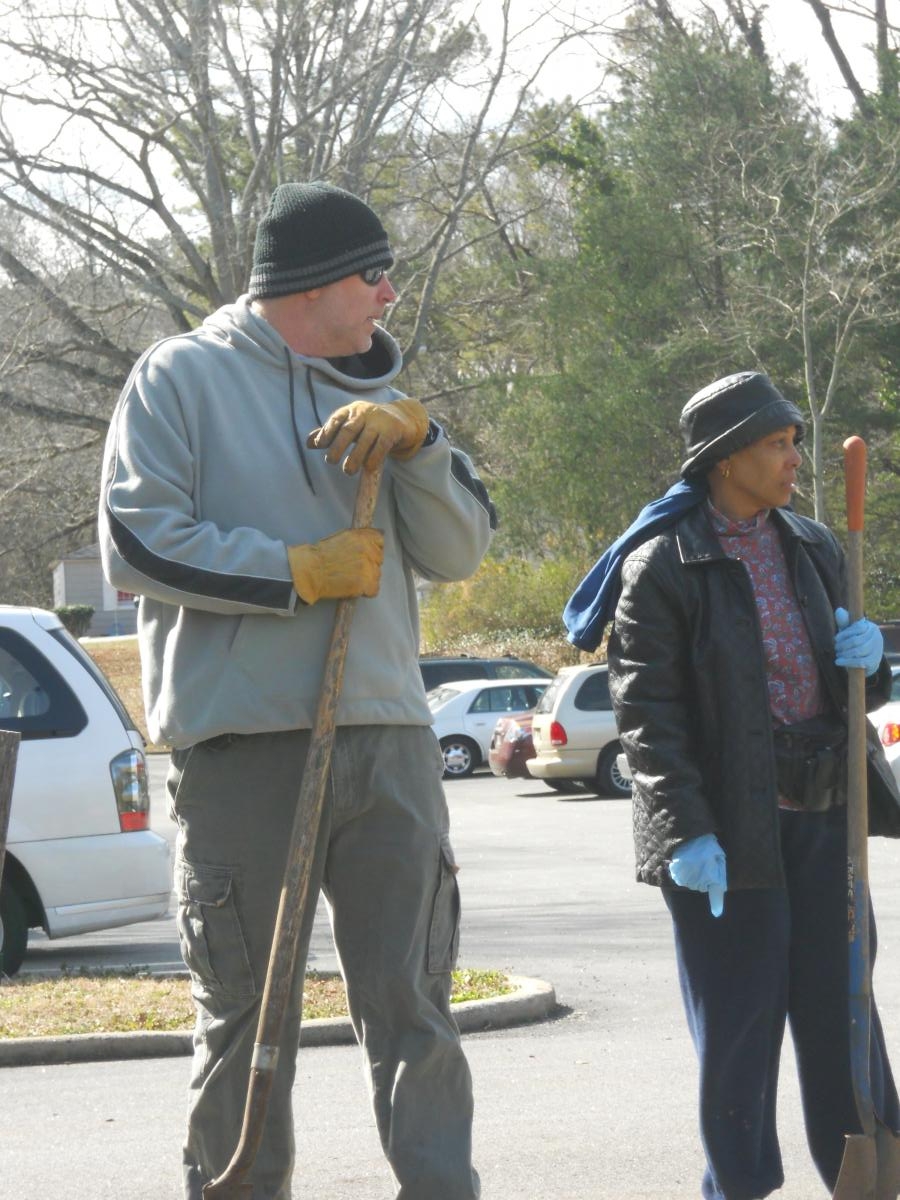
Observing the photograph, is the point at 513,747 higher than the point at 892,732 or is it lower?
lower

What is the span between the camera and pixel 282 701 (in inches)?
129

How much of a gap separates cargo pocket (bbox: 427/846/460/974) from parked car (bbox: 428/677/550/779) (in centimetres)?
2376

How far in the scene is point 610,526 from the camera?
126 ft

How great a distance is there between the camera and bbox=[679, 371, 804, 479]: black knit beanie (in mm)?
4031

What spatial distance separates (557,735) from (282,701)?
760 inches

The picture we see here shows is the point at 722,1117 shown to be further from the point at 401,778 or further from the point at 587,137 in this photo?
the point at 587,137

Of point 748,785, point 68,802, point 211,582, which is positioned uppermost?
point 211,582

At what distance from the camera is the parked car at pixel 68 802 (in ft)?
27.8

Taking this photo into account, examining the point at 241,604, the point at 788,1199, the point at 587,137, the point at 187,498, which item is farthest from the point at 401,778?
the point at 587,137

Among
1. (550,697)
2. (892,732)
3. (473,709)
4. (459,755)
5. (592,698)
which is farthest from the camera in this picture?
(473,709)

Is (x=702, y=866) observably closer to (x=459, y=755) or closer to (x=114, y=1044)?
(x=114, y=1044)

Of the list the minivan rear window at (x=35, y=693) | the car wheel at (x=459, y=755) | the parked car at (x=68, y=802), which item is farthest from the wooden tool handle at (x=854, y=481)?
the car wheel at (x=459, y=755)

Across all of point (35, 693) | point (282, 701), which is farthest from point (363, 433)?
point (35, 693)

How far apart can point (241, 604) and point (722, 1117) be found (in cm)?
161
